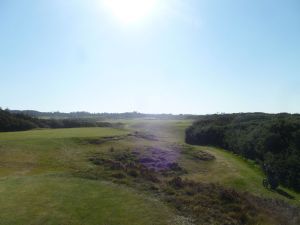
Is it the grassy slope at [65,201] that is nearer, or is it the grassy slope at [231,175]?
the grassy slope at [65,201]

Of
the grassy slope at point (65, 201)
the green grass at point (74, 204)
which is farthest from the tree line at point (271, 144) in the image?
the grassy slope at point (65, 201)

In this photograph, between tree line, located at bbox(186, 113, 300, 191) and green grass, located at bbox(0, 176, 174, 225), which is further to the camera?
tree line, located at bbox(186, 113, 300, 191)

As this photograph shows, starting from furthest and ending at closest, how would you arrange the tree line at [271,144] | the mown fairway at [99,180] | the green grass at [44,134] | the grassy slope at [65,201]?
the green grass at [44,134], the tree line at [271,144], the mown fairway at [99,180], the grassy slope at [65,201]

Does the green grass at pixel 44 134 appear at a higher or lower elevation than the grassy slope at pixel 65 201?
higher

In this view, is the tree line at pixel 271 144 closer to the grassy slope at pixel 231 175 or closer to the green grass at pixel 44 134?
the grassy slope at pixel 231 175

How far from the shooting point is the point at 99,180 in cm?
2561

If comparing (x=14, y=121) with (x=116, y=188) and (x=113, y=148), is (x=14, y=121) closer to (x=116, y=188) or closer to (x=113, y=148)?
(x=113, y=148)

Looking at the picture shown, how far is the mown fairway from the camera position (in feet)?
57.4

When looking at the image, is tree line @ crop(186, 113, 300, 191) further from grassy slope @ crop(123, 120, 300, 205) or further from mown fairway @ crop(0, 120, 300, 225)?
mown fairway @ crop(0, 120, 300, 225)

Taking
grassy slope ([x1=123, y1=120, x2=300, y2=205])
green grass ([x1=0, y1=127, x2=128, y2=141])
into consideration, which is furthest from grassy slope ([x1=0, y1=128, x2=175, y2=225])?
grassy slope ([x1=123, y1=120, x2=300, y2=205])

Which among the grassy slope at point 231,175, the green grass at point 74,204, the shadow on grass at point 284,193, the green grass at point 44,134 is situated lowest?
the shadow on grass at point 284,193

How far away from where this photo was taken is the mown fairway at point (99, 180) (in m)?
17.5

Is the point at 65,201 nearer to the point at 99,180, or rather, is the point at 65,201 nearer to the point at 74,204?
the point at 74,204

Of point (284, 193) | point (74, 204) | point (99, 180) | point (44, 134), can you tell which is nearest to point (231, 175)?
point (284, 193)
